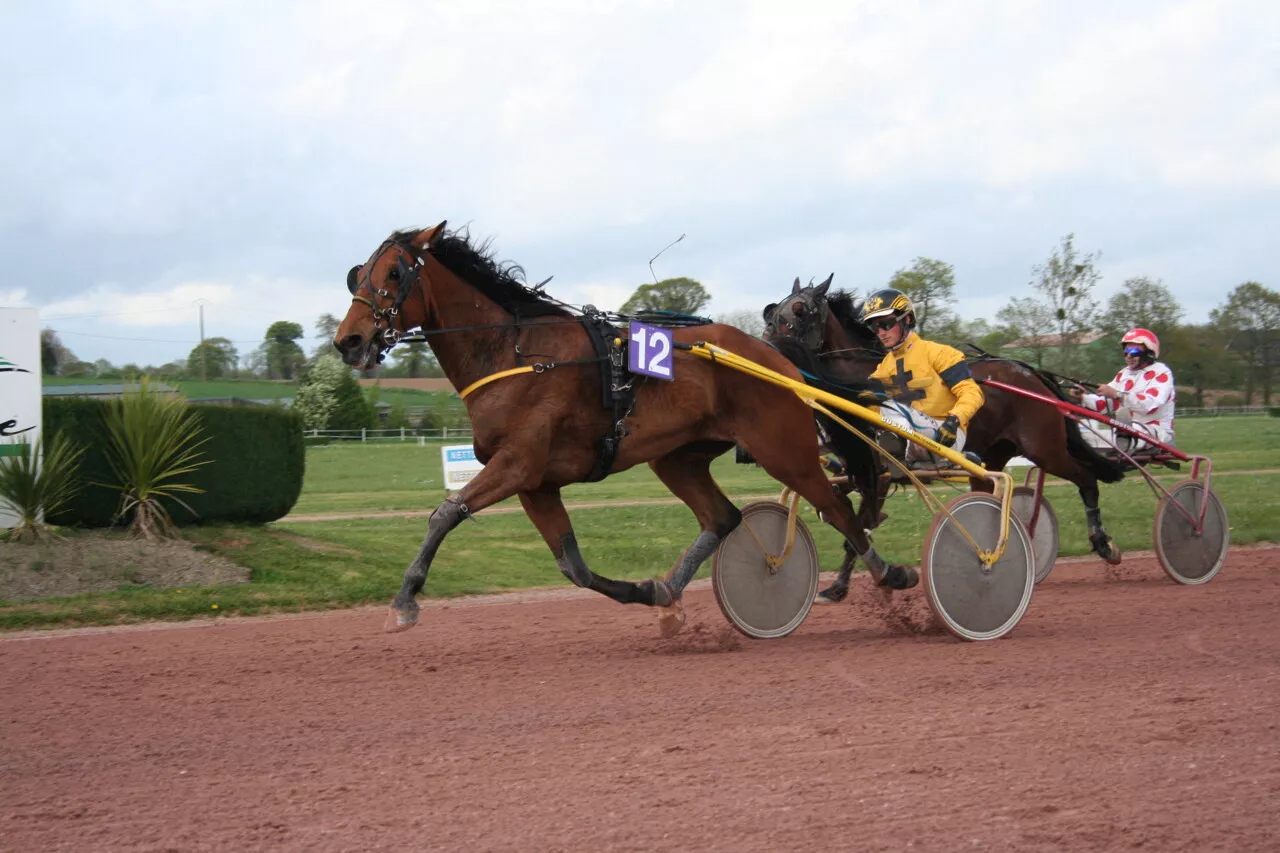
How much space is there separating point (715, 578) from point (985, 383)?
115 inches

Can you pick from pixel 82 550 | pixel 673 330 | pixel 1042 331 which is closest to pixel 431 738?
pixel 673 330

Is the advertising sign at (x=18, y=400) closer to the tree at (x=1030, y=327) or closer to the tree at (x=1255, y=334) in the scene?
the tree at (x=1030, y=327)

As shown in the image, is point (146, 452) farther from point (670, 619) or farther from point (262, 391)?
point (262, 391)

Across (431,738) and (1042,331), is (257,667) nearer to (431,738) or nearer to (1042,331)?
(431,738)

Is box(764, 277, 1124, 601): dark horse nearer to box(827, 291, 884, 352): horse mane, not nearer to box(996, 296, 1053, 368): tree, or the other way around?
box(827, 291, 884, 352): horse mane

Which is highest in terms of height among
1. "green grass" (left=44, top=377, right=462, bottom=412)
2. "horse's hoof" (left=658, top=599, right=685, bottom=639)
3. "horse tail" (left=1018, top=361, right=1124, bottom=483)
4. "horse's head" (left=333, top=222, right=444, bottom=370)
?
"green grass" (left=44, top=377, right=462, bottom=412)

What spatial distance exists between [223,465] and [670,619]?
19.8 feet

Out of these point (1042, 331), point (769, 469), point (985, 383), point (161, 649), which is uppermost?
point (1042, 331)

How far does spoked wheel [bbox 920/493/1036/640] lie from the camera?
6.48m

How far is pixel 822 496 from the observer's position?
22.4ft

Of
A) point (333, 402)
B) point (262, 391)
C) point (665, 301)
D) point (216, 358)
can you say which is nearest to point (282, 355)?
point (216, 358)

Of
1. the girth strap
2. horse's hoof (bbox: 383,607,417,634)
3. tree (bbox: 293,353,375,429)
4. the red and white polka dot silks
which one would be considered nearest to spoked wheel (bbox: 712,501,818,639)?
the girth strap

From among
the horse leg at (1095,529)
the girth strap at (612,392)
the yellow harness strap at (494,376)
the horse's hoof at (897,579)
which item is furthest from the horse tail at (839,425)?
the horse leg at (1095,529)

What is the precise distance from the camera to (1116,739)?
14.1ft
